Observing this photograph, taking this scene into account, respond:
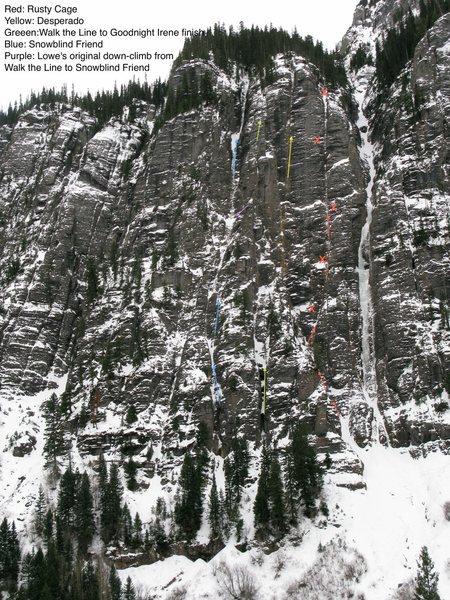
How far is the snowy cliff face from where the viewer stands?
84.4 metres

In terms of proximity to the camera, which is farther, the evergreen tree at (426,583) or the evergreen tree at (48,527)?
the evergreen tree at (48,527)

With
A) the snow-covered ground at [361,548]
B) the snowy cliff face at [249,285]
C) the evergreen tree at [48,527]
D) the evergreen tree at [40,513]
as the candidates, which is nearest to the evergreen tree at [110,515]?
the snowy cliff face at [249,285]

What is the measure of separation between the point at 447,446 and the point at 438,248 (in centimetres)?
2609

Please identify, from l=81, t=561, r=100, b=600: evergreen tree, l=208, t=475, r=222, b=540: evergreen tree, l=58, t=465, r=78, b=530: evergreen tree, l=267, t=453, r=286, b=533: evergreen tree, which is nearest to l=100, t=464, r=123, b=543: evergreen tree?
l=58, t=465, r=78, b=530: evergreen tree

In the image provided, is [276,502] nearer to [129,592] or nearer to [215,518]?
[215,518]

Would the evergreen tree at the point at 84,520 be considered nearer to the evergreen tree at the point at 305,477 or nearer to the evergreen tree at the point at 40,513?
the evergreen tree at the point at 40,513

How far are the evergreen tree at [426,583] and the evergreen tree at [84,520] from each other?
114ft

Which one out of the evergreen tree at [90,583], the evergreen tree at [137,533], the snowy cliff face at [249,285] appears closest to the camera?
the evergreen tree at [90,583]

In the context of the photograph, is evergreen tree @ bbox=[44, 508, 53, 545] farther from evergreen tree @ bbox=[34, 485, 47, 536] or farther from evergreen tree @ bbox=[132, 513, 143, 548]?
evergreen tree @ bbox=[132, 513, 143, 548]

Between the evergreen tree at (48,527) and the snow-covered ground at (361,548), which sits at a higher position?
the evergreen tree at (48,527)

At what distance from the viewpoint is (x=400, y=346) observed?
86.8 m

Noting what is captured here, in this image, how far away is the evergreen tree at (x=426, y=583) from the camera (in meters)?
56.8

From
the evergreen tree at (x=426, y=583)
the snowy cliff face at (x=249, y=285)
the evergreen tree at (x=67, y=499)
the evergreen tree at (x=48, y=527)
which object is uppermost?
the snowy cliff face at (x=249, y=285)

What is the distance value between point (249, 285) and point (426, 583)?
46896 millimetres
